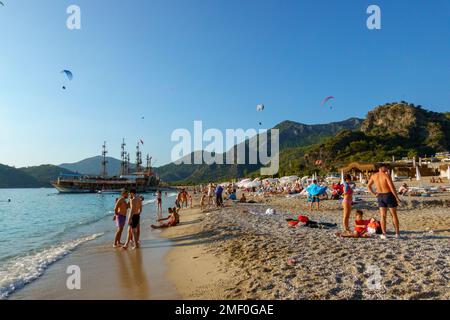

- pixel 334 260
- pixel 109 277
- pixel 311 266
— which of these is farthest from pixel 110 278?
pixel 334 260

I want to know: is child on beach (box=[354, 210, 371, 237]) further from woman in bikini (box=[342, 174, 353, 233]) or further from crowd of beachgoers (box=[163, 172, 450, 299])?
woman in bikini (box=[342, 174, 353, 233])

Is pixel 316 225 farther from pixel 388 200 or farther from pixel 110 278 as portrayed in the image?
pixel 110 278

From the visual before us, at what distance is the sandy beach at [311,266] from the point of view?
454cm

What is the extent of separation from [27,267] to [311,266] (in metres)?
7.57

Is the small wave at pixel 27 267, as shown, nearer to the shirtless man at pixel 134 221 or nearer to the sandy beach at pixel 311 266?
the shirtless man at pixel 134 221

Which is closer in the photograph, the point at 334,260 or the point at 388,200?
the point at 334,260

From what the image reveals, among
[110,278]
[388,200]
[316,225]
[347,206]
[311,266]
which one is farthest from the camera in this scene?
[316,225]

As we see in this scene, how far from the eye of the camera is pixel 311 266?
18.9 feet

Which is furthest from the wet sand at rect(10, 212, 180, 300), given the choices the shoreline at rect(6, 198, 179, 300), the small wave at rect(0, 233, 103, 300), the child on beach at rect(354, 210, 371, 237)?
the child on beach at rect(354, 210, 371, 237)

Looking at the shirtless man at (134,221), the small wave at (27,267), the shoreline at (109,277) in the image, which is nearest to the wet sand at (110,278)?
the shoreline at (109,277)

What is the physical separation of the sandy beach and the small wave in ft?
10.7

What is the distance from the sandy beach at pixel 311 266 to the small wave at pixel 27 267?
3.26 metres
